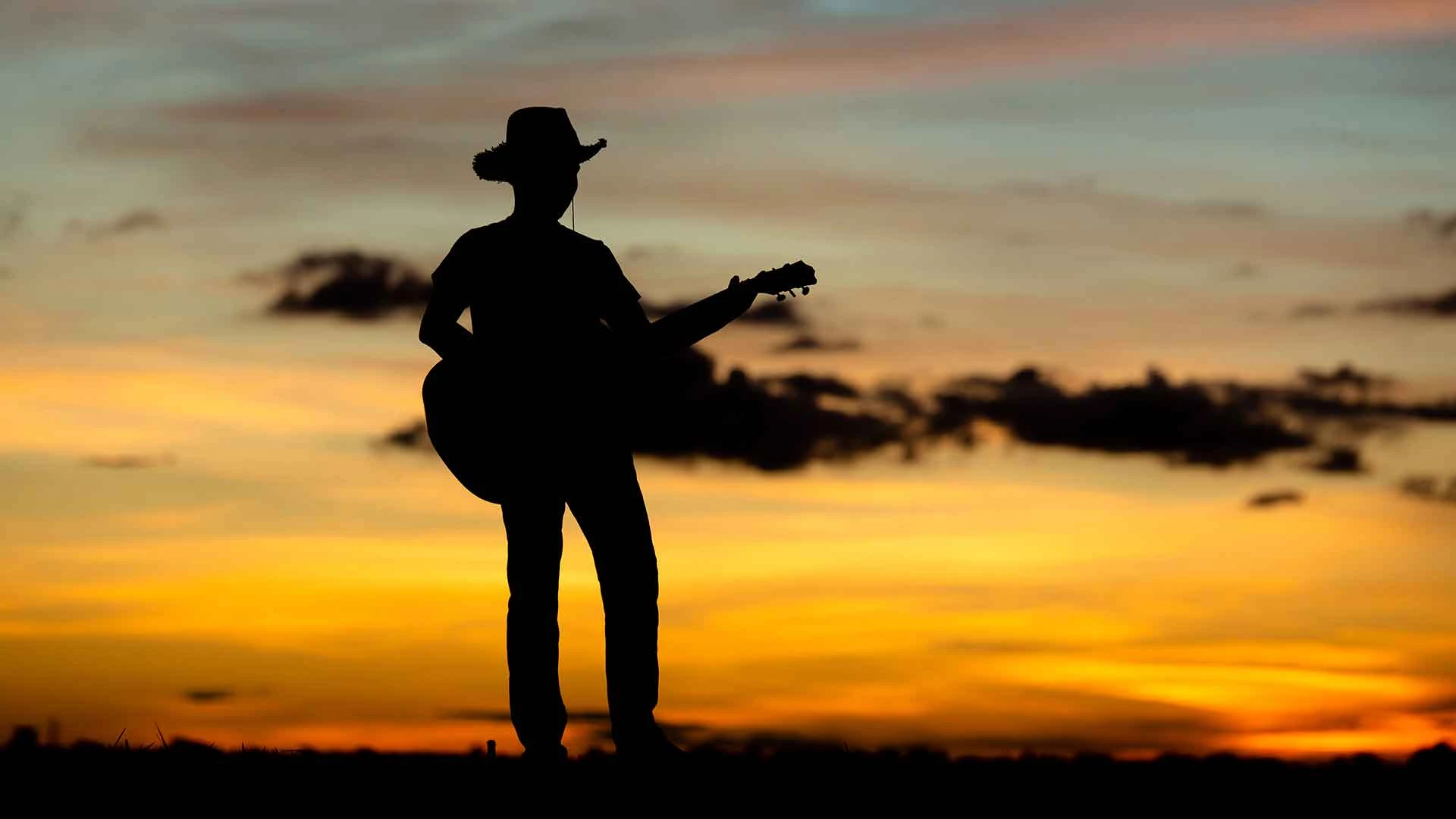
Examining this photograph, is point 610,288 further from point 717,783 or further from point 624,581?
point 717,783

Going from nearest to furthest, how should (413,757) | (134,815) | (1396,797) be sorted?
(134,815) → (1396,797) → (413,757)

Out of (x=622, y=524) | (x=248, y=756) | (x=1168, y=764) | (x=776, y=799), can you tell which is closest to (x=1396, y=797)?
(x=1168, y=764)

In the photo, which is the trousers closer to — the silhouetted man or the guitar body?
the silhouetted man

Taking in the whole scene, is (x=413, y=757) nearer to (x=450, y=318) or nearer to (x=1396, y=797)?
(x=450, y=318)

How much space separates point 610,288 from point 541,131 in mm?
980

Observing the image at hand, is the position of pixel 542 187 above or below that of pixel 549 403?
above

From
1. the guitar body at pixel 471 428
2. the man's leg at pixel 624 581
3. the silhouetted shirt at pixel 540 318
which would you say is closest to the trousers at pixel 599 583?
the man's leg at pixel 624 581

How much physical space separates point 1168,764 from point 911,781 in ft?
5.83

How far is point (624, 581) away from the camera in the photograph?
12.4 metres

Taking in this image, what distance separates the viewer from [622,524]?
12383 millimetres

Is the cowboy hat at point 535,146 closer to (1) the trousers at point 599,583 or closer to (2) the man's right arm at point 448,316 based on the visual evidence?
(2) the man's right arm at point 448,316

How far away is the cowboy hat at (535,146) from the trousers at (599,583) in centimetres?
170

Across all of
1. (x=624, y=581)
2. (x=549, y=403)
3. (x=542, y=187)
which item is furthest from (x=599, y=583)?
(x=542, y=187)

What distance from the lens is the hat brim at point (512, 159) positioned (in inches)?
490
